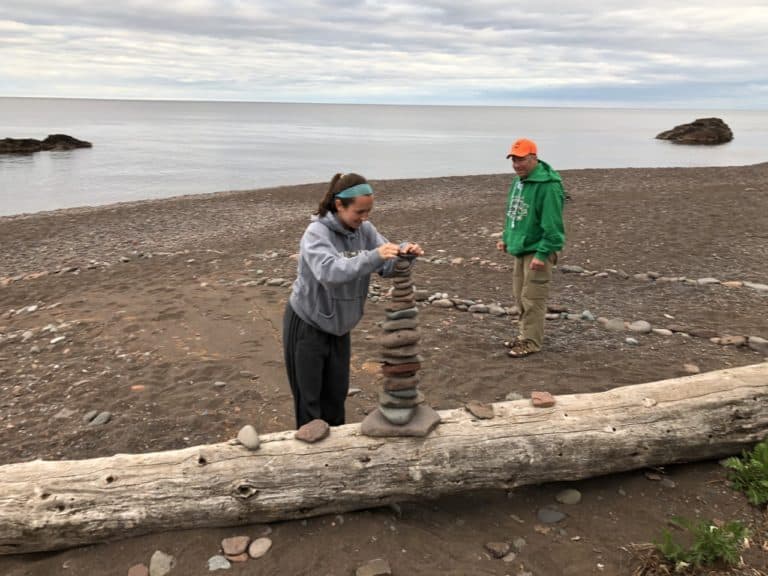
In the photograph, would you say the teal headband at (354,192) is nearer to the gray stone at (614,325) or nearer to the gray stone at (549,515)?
the gray stone at (549,515)

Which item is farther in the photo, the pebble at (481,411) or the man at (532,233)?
the man at (532,233)

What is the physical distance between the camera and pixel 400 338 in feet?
14.3

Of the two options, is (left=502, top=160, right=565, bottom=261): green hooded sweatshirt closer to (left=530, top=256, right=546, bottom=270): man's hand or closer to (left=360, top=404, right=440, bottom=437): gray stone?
(left=530, top=256, right=546, bottom=270): man's hand

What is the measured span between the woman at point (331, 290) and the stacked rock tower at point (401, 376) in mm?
244

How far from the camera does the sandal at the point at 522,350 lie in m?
7.37

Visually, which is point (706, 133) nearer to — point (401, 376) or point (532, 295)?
point (532, 295)

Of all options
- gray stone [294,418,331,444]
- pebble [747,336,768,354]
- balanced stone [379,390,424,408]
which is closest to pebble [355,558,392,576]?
gray stone [294,418,331,444]

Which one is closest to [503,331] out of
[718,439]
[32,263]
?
[718,439]

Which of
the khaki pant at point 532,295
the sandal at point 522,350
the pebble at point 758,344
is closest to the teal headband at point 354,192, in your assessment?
the khaki pant at point 532,295

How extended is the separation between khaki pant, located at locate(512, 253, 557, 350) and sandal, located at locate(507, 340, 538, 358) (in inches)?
2.1

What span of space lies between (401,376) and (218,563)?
5.77 ft

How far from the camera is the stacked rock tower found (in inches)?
168

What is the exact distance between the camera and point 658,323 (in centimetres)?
856

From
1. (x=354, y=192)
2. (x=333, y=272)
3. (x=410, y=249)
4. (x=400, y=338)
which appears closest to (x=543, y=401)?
(x=400, y=338)
